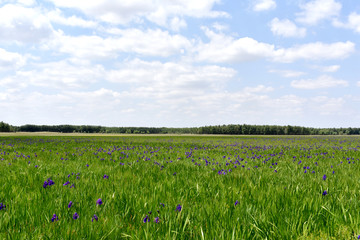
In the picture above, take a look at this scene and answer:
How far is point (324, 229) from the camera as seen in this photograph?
9.33ft

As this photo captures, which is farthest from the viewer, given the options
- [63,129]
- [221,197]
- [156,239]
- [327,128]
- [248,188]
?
[327,128]

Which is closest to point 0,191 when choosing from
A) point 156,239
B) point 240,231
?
point 156,239

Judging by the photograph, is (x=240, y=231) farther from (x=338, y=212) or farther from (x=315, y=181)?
(x=315, y=181)

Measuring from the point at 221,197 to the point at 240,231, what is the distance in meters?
1.40

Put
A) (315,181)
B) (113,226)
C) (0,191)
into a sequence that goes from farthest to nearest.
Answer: (315,181) < (0,191) < (113,226)

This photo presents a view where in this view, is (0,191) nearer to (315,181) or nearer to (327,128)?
(315,181)

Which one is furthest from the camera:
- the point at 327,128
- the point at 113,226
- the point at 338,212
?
the point at 327,128

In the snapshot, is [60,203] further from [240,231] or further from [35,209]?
[240,231]

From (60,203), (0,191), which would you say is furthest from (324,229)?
(0,191)

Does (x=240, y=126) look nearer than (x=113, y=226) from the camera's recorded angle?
No

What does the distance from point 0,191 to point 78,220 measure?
2700 mm

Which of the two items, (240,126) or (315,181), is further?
(240,126)

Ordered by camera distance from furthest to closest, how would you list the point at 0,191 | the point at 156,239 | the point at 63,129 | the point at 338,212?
the point at 63,129
the point at 0,191
the point at 338,212
the point at 156,239

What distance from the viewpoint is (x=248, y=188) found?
4.67m
